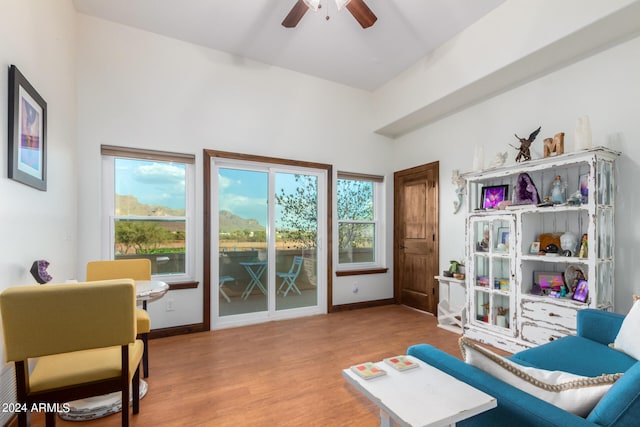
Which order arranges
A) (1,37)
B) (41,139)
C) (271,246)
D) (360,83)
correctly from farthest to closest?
(360,83), (271,246), (41,139), (1,37)

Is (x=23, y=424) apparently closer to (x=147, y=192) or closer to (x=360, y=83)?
(x=147, y=192)

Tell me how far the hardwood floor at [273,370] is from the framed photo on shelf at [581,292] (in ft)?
3.77

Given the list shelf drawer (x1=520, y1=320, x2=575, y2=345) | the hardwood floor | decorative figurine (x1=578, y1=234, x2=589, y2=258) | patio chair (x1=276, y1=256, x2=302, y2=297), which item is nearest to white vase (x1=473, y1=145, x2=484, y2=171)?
decorative figurine (x1=578, y1=234, x2=589, y2=258)

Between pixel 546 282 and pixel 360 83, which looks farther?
pixel 360 83

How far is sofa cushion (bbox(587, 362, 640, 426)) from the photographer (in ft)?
2.95

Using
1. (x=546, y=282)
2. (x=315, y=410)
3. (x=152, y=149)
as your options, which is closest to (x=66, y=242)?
(x=152, y=149)

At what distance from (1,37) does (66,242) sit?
169 cm

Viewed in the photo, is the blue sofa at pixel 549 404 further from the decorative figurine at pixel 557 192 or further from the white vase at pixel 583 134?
the white vase at pixel 583 134

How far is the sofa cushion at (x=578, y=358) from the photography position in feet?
5.35

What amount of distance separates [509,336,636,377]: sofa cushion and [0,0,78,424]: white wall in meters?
2.99

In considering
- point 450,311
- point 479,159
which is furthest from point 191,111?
point 450,311

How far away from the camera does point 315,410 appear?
2039 mm

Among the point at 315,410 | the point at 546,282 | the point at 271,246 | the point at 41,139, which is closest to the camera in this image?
the point at 315,410

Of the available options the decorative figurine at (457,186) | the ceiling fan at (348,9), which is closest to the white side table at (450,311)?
the decorative figurine at (457,186)
